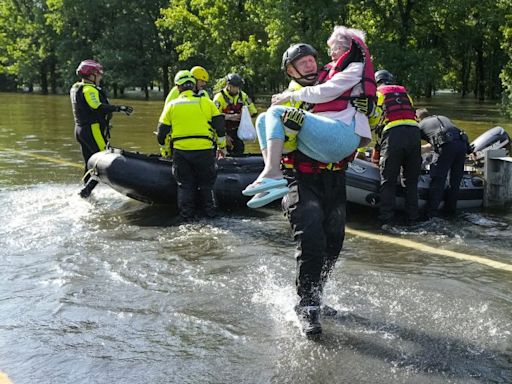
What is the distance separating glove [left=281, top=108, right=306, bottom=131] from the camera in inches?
151

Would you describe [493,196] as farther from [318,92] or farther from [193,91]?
[318,92]

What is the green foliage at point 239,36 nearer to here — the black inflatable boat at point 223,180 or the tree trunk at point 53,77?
the tree trunk at point 53,77

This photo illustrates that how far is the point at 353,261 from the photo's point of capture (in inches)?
231

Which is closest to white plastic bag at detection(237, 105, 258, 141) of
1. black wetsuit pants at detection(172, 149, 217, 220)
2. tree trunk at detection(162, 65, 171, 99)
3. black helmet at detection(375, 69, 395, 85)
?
black wetsuit pants at detection(172, 149, 217, 220)

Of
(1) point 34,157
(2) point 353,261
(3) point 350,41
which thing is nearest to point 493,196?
(2) point 353,261

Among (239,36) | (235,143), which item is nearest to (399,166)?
(235,143)

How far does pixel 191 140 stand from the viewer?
7363 millimetres

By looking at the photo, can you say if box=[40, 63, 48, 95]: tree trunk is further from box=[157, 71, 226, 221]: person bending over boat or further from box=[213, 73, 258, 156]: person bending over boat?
box=[157, 71, 226, 221]: person bending over boat

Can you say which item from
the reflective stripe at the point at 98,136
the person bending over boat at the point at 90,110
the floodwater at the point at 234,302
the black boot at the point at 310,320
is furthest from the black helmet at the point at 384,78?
the black boot at the point at 310,320

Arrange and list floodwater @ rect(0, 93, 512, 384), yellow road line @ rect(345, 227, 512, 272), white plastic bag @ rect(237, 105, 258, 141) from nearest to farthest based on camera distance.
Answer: floodwater @ rect(0, 93, 512, 384), yellow road line @ rect(345, 227, 512, 272), white plastic bag @ rect(237, 105, 258, 141)

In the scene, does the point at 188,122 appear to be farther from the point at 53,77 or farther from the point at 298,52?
the point at 53,77

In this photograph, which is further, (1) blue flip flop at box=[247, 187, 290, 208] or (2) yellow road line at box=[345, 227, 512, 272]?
(2) yellow road line at box=[345, 227, 512, 272]

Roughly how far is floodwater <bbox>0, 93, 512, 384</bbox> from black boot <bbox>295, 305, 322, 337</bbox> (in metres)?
0.07

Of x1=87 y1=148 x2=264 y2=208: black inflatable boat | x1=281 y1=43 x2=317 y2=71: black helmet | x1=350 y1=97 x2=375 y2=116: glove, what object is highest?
x1=281 y1=43 x2=317 y2=71: black helmet
